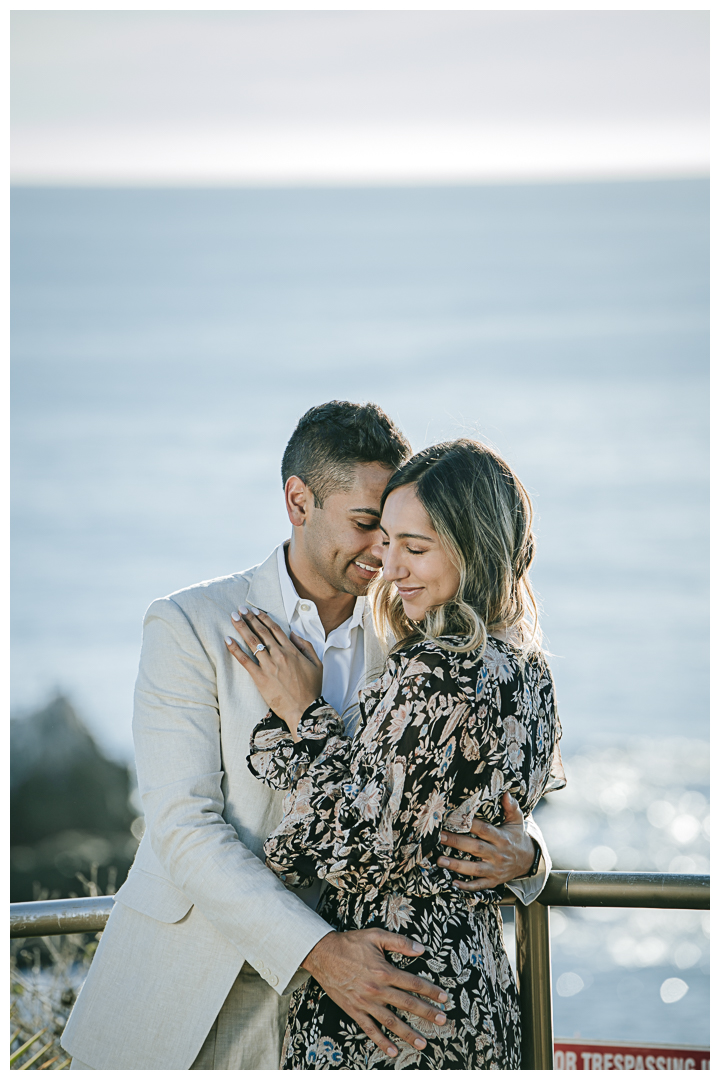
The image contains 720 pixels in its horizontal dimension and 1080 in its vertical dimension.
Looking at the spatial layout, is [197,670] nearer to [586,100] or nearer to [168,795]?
[168,795]

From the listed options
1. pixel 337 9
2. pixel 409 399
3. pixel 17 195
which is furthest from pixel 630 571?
pixel 337 9

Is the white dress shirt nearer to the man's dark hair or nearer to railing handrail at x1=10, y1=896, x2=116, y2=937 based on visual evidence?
the man's dark hair

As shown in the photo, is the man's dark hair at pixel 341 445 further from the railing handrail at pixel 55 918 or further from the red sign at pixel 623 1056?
the red sign at pixel 623 1056

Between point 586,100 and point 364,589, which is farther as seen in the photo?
point 586,100

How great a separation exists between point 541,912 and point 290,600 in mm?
939

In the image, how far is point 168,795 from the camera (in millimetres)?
2352

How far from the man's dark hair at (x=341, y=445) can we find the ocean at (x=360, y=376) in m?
32.6

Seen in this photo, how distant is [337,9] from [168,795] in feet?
6.81

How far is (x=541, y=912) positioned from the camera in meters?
2.46

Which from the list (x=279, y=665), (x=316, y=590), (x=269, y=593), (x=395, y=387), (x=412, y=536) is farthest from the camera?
(x=395, y=387)

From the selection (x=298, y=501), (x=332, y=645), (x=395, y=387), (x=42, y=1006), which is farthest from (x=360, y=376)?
(x=332, y=645)

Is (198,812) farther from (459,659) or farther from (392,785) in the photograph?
(459,659)

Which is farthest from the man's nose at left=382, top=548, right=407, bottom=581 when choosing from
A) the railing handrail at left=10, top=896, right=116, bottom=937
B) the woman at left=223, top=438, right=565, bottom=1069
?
the railing handrail at left=10, top=896, right=116, bottom=937

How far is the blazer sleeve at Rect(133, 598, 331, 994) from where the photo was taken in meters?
2.22
